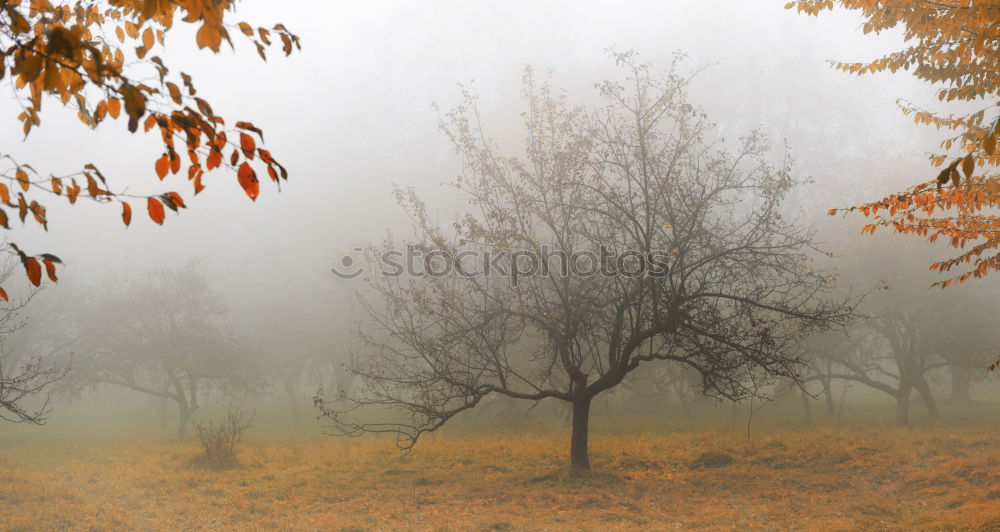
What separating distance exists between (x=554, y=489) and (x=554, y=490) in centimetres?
7

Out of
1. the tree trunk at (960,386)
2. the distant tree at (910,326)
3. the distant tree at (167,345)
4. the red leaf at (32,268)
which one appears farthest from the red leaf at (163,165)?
the tree trunk at (960,386)

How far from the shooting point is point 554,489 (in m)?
9.55

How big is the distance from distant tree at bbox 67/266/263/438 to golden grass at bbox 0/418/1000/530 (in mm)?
12223

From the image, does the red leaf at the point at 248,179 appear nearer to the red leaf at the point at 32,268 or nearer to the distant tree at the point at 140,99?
the distant tree at the point at 140,99

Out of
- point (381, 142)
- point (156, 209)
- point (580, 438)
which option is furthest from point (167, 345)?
point (381, 142)

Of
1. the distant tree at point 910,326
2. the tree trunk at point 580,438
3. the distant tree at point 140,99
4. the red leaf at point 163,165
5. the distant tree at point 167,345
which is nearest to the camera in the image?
the distant tree at point 140,99

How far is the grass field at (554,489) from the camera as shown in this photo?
7594mm

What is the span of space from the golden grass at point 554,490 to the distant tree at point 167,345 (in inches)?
481

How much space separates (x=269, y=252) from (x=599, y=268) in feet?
198

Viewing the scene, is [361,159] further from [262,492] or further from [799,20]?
[262,492]

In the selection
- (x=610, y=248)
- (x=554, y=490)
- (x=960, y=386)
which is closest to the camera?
(x=554, y=490)

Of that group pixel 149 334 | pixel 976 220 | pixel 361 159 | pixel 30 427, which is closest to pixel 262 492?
pixel 976 220

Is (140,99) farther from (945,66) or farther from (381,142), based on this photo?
(381,142)

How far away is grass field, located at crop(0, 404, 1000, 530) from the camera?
24.9 feet
